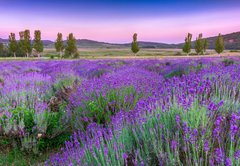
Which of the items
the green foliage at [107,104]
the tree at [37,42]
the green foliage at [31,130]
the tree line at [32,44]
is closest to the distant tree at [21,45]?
the tree line at [32,44]

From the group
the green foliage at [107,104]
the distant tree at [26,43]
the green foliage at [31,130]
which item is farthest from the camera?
the distant tree at [26,43]

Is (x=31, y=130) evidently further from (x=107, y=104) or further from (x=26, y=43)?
(x=26, y=43)

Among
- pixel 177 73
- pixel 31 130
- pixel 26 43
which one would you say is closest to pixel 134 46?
pixel 26 43

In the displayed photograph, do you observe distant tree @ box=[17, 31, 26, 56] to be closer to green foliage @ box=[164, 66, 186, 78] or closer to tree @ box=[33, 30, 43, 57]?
tree @ box=[33, 30, 43, 57]

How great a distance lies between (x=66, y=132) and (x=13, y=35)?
6060cm

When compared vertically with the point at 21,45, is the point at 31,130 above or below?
below

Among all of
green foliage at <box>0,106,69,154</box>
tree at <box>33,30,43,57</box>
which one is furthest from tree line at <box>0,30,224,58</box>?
green foliage at <box>0,106,69,154</box>

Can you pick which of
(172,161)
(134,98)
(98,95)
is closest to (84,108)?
(98,95)

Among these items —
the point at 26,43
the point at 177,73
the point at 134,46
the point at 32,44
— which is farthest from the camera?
the point at 134,46

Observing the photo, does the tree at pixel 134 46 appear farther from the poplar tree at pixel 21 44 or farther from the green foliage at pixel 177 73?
the green foliage at pixel 177 73

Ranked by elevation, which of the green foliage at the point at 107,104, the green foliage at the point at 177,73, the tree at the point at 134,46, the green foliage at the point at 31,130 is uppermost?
the tree at the point at 134,46

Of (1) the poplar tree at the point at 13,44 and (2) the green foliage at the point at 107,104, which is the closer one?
(2) the green foliage at the point at 107,104

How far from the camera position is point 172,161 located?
1.48 metres

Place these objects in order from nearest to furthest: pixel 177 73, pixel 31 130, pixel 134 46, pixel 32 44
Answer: pixel 31 130 < pixel 177 73 < pixel 32 44 < pixel 134 46
